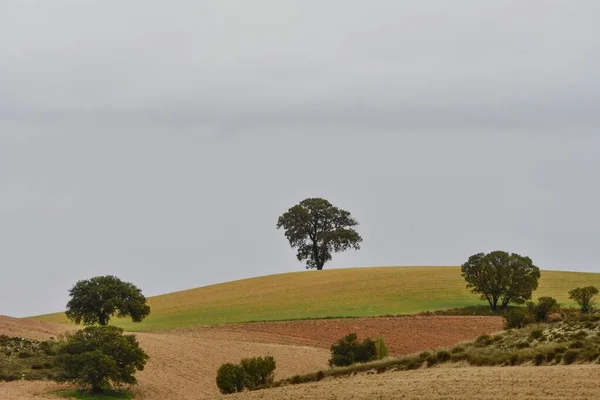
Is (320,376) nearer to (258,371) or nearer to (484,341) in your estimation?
(258,371)

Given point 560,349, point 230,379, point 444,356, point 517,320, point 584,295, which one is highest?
point 584,295

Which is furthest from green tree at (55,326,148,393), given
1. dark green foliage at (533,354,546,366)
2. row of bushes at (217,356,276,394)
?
dark green foliage at (533,354,546,366)

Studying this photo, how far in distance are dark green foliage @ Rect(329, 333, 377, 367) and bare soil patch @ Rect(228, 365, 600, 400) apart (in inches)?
Result: 439

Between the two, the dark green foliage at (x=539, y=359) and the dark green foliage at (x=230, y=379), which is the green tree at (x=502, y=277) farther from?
the dark green foliage at (x=539, y=359)

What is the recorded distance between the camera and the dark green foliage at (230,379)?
52.4m

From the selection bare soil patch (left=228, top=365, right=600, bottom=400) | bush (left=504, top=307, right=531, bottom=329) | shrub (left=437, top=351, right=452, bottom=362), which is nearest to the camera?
bare soil patch (left=228, top=365, right=600, bottom=400)

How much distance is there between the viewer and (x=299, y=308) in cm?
9262

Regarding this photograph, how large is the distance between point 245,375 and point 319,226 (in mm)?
74261

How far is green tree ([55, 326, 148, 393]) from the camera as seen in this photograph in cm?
5409

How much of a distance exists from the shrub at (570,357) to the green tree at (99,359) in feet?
77.3

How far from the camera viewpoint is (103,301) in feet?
251

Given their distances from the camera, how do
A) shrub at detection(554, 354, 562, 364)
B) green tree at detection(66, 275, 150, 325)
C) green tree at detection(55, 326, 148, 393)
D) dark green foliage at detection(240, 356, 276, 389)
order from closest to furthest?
shrub at detection(554, 354, 562, 364)
dark green foliage at detection(240, 356, 276, 389)
green tree at detection(55, 326, 148, 393)
green tree at detection(66, 275, 150, 325)

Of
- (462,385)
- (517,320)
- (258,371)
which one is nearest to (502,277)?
(517,320)

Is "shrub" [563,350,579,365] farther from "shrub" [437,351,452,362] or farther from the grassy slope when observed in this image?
the grassy slope
